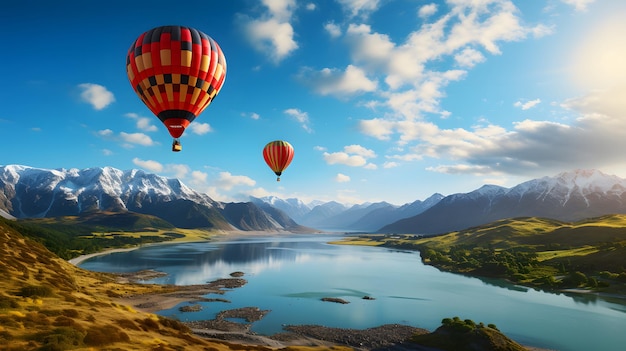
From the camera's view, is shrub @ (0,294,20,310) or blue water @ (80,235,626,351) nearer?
shrub @ (0,294,20,310)

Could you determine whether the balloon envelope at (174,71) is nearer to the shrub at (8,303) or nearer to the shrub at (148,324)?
the shrub at (148,324)

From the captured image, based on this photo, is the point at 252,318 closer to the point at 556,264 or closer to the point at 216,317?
the point at 216,317

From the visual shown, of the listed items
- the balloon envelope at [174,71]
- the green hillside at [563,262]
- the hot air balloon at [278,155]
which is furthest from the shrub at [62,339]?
the green hillside at [563,262]

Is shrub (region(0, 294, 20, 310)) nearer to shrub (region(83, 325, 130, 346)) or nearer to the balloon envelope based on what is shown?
shrub (region(83, 325, 130, 346))

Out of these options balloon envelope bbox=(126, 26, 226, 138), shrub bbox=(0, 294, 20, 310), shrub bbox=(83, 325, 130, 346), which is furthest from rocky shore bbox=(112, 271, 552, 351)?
balloon envelope bbox=(126, 26, 226, 138)

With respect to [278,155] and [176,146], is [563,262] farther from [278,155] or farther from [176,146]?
[176,146]

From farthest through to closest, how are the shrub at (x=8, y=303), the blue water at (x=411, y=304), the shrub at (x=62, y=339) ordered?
the blue water at (x=411, y=304) < the shrub at (x=8, y=303) < the shrub at (x=62, y=339)

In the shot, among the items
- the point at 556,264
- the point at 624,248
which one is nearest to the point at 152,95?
the point at 556,264

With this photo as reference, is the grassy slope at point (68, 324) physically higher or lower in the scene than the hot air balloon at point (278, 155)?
lower
